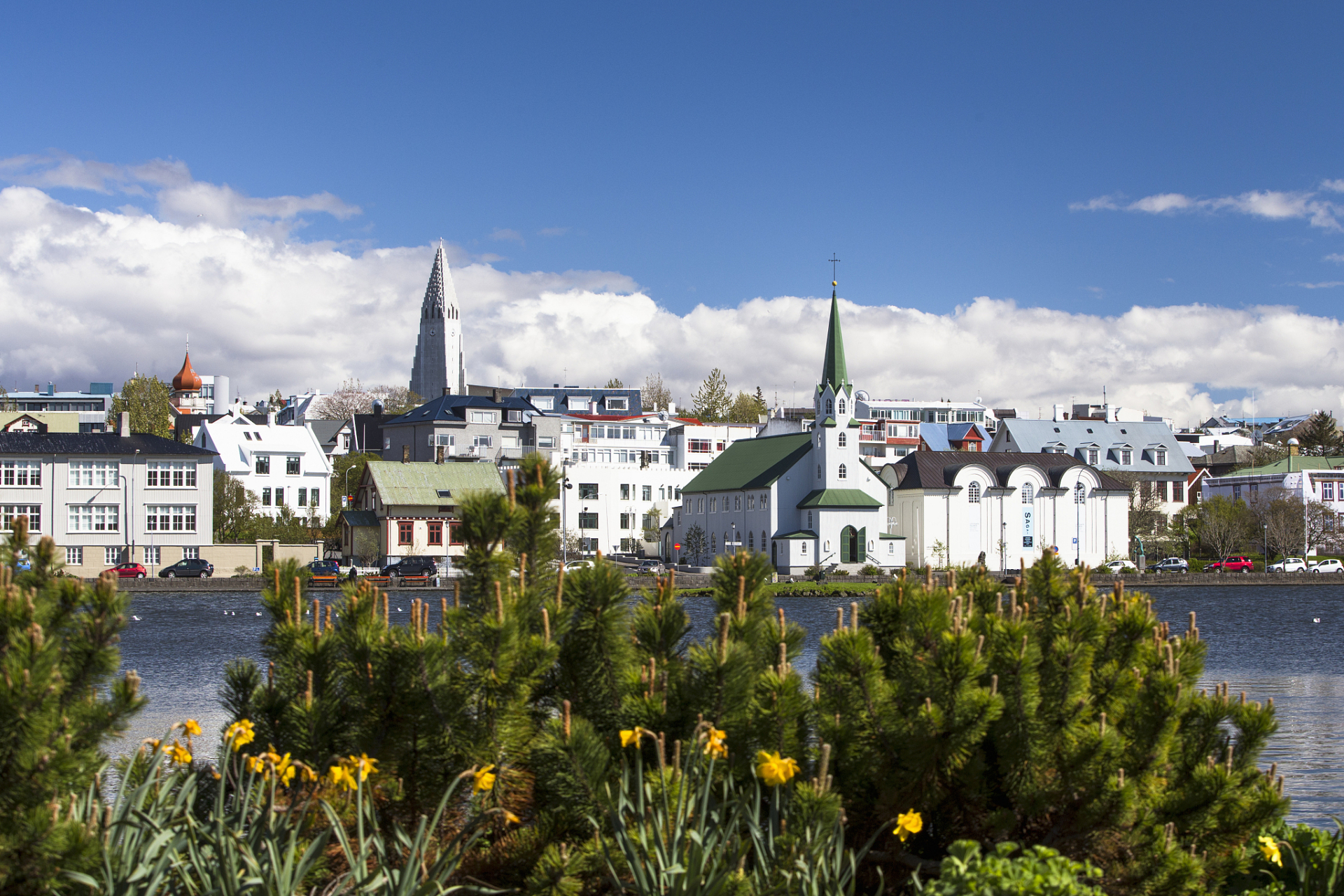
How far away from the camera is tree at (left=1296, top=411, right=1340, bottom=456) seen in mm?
141125

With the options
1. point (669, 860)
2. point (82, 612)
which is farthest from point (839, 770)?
point (82, 612)

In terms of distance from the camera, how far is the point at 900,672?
765 centimetres

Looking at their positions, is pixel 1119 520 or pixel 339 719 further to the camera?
pixel 1119 520

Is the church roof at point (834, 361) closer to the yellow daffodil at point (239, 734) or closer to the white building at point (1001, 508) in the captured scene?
the white building at point (1001, 508)

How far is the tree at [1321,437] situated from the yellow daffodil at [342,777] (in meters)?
148

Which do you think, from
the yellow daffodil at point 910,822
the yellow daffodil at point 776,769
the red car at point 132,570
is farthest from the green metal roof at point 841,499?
the yellow daffodil at point 776,769

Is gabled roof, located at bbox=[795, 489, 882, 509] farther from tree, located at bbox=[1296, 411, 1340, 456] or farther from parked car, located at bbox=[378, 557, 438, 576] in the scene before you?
tree, located at bbox=[1296, 411, 1340, 456]

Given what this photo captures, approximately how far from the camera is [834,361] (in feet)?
310

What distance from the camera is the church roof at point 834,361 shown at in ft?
308

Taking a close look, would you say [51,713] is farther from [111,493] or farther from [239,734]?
[111,493]

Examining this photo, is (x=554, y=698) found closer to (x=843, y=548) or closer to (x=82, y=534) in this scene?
(x=82, y=534)

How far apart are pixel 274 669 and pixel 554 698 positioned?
1.76 metres

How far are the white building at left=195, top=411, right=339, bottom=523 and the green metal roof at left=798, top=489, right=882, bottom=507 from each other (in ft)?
121

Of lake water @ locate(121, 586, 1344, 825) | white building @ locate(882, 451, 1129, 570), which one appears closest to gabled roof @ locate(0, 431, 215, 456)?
lake water @ locate(121, 586, 1344, 825)
